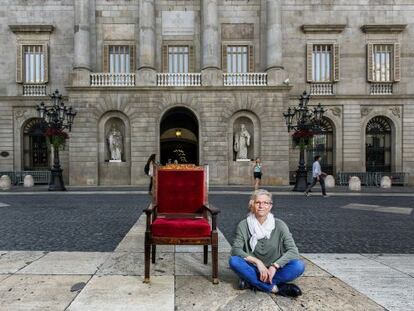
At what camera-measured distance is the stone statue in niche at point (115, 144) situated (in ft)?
73.9

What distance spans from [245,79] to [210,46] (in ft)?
10.7

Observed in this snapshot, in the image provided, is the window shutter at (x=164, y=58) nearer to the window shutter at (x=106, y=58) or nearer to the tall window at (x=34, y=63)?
the window shutter at (x=106, y=58)

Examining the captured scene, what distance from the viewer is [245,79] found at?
2277cm

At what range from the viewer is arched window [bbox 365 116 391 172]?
83.9 ft

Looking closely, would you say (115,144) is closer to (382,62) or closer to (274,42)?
(274,42)

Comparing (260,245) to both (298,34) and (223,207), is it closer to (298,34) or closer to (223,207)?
(223,207)

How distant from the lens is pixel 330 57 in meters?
25.1

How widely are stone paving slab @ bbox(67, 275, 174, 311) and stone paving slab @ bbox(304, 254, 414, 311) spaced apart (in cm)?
235

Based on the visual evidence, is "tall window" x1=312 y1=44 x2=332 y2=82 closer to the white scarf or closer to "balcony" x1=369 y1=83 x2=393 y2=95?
"balcony" x1=369 y1=83 x2=393 y2=95

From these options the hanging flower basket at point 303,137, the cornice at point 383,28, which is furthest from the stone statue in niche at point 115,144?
the cornice at point 383,28

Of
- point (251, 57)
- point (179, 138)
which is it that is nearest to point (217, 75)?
point (251, 57)

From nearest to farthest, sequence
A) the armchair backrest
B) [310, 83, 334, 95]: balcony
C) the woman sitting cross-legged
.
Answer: the woman sitting cross-legged, the armchair backrest, [310, 83, 334, 95]: balcony

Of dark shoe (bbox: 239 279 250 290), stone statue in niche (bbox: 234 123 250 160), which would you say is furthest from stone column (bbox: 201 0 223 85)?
dark shoe (bbox: 239 279 250 290)

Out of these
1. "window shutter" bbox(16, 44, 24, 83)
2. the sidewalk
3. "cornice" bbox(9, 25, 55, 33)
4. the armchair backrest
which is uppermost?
"cornice" bbox(9, 25, 55, 33)
